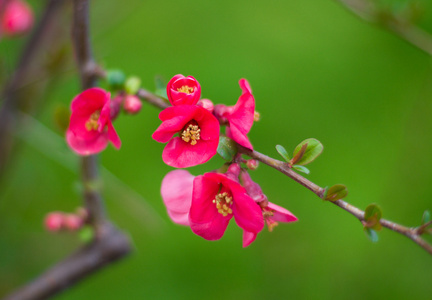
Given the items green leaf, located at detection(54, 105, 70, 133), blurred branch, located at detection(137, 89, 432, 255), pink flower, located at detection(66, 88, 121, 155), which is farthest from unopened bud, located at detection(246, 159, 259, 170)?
green leaf, located at detection(54, 105, 70, 133)

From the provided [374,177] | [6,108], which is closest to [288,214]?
[6,108]

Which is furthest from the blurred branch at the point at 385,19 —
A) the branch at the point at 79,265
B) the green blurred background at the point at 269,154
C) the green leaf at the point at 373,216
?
the branch at the point at 79,265

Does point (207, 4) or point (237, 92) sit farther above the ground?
point (207, 4)

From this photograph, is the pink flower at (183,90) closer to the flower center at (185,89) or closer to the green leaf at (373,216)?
the flower center at (185,89)

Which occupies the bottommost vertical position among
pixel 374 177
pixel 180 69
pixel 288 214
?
pixel 180 69

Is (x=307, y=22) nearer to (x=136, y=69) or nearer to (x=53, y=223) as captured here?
(x=136, y=69)
